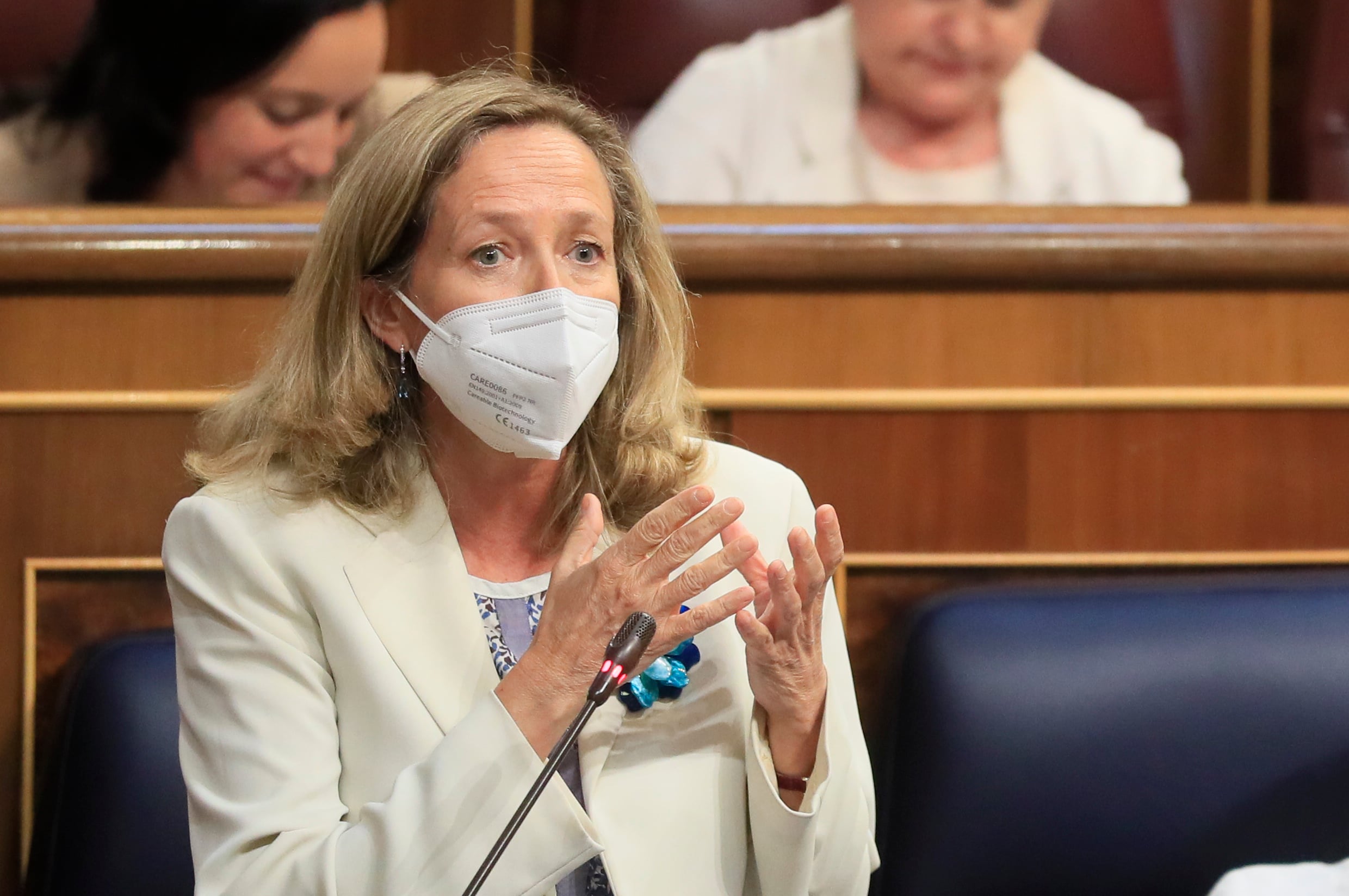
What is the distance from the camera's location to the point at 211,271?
1.51m

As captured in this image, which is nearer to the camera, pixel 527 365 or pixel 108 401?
pixel 527 365

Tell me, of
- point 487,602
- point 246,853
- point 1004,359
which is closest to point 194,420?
point 487,602

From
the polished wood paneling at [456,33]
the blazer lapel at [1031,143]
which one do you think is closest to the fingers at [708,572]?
the blazer lapel at [1031,143]

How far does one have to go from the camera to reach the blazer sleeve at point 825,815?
1.12 metres

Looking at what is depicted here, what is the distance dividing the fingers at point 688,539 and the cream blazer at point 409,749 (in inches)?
6.0

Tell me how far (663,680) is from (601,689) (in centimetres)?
27

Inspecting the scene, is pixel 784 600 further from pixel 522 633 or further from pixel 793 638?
pixel 522 633

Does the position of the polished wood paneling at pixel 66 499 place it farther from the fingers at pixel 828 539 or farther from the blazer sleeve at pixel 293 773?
the fingers at pixel 828 539

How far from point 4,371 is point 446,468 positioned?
0.56m

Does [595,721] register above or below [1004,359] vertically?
below

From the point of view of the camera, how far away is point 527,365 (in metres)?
1.12

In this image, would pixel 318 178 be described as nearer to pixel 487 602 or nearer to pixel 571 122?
pixel 571 122

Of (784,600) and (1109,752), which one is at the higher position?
(784,600)

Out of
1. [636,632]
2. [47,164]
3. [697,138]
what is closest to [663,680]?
[636,632]
